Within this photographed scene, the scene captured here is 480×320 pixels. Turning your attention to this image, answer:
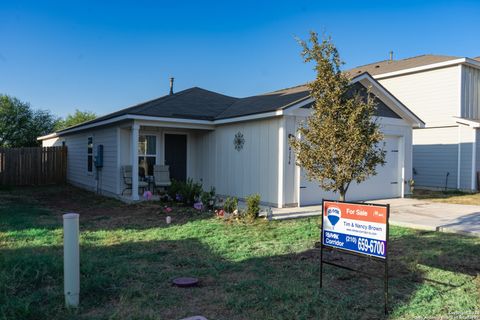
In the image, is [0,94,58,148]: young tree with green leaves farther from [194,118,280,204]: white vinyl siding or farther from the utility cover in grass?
the utility cover in grass

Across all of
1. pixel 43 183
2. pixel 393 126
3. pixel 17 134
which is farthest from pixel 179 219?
pixel 17 134

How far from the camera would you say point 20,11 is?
37.6 ft

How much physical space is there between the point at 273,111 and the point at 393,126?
16.9 ft

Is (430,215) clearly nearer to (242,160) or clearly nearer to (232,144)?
(242,160)

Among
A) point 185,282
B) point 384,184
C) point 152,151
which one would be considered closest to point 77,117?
point 152,151

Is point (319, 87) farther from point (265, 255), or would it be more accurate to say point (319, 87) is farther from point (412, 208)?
point (412, 208)

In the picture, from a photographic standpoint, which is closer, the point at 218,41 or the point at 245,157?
the point at 245,157

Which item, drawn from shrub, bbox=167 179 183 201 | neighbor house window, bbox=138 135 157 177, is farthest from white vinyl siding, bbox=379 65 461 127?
shrub, bbox=167 179 183 201

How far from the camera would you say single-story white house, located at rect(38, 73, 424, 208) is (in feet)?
31.8

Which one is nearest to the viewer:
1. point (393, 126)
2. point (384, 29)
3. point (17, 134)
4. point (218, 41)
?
point (393, 126)

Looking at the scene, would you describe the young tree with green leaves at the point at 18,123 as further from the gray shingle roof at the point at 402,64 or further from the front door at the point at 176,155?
the gray shingle roof at the point at 402,64

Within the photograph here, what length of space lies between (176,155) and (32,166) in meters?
8.68

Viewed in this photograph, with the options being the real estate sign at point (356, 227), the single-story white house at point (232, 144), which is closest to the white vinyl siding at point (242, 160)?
the single-story white house at point (232, 144)

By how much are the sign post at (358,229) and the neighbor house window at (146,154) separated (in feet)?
28.8
